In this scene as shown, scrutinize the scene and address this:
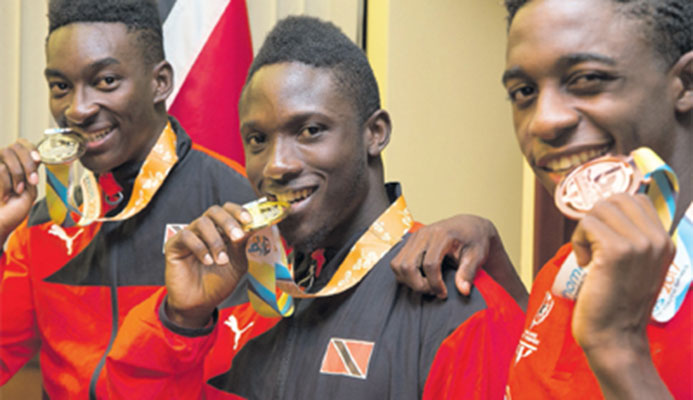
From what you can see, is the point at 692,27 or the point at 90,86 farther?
the point at 90,86

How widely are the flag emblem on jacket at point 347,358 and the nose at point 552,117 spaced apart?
0.55 m

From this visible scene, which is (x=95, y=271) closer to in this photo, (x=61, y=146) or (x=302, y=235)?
(x=61, y=146)

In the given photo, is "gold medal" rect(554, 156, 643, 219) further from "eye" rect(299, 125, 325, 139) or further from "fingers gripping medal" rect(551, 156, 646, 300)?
"eye" rect(299, 125, 325, 139)

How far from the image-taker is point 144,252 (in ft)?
6.61

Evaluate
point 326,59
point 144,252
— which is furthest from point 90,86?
point 326,59

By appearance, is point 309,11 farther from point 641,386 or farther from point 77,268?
point 641,386

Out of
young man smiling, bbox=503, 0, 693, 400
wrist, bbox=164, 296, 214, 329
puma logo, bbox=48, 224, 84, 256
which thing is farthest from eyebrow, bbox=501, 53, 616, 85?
puma logo, bbox=48, 224, 84, 256

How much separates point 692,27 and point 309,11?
85.0 inches

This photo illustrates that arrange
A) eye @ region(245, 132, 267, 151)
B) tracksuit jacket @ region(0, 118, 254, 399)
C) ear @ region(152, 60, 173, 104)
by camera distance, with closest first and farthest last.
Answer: eye @ region(245, 132, 267, 151) → tracksuit jacket @ region(0, 118, 254, 399) → ear @ region(152, 60, 173, 104)

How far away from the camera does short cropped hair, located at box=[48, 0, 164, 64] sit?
6.68ft

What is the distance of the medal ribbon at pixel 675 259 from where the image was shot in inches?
32.0

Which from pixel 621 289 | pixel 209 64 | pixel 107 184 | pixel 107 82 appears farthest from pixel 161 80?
pixel 621 289

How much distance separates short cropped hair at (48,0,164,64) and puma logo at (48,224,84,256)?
1.66ft

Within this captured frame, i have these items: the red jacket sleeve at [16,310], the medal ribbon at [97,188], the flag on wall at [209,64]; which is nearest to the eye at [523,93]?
the medal ribbon at [97,188]
